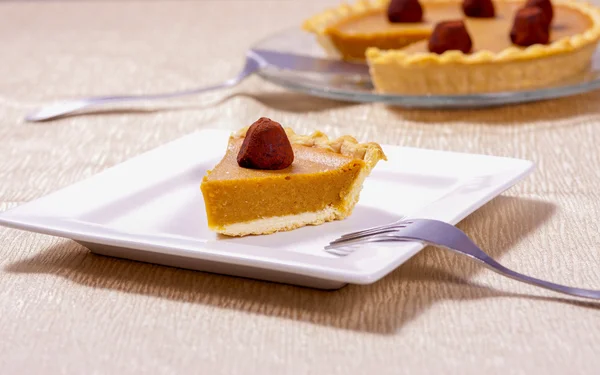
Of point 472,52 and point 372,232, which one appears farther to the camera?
point 472,52

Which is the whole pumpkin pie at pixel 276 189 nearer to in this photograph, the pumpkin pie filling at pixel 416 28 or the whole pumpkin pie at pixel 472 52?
the whole pumpkin pie at pixel 472 52

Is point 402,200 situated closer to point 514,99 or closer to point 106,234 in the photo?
point 106,234

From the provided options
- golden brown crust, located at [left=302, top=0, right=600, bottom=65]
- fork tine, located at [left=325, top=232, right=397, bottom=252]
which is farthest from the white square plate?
golden brown crust, located at [left=302, top=0, right=600, bottom=65]

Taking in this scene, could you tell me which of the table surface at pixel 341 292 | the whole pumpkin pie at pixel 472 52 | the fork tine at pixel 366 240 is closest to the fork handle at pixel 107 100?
the table surface at pixel 341 292

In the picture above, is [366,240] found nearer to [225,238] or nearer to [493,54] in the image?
[225,238]

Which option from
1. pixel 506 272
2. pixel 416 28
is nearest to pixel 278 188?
pixel 506 272
